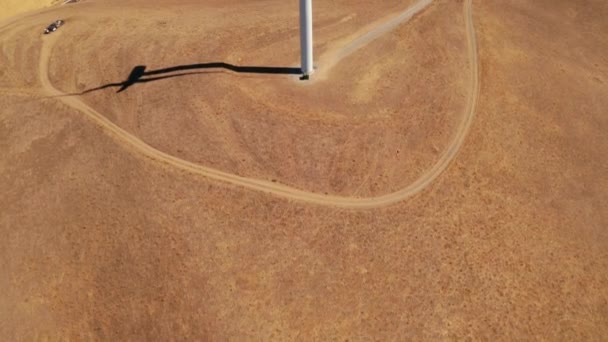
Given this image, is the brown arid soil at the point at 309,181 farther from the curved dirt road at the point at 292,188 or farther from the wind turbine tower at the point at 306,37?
the wind turbine tower at the point at 306,37

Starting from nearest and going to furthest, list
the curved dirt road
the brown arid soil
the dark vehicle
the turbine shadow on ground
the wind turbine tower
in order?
the brown arid soil → the curved dirt road → the wind turbine tower → the turbine shadow on ground → the dark vehicle

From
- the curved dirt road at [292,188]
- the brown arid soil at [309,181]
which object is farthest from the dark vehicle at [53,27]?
the curved dirt road at [292,188]

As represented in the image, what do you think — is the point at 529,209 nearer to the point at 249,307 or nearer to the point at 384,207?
the point at 384,207

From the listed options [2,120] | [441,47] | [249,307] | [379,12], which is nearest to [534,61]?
[441,47]

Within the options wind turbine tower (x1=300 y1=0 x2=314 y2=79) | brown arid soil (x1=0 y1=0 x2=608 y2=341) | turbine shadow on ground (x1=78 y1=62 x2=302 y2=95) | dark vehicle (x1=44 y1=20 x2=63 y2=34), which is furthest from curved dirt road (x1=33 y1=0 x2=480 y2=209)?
wind turbine tower (x1=300 y1=0 x2=314 y2=79)

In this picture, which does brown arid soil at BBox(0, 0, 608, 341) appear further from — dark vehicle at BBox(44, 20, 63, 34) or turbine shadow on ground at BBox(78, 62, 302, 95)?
dark vehicle at BBox(44, 20, 63, 34)

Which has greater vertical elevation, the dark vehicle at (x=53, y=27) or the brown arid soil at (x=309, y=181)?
the dark vehicle at (x=53, y=27)

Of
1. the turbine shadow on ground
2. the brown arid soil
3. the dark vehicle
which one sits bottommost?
the brown arid soil
